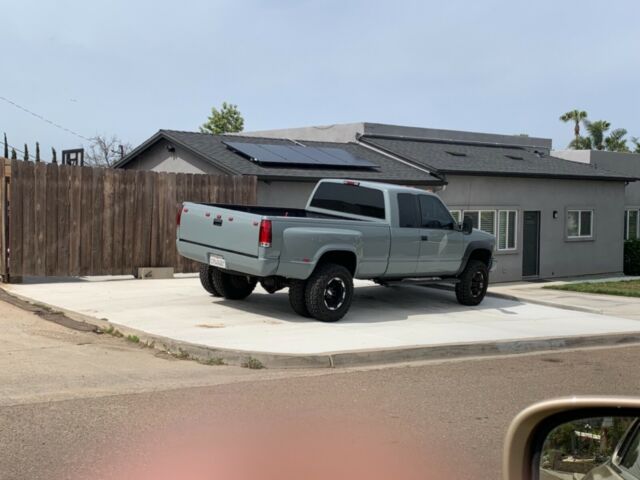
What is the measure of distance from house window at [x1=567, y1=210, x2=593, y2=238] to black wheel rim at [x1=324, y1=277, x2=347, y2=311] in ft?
51.4

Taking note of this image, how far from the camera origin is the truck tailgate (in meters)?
11.0

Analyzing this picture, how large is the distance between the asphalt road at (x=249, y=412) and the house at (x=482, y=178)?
937 centimetres

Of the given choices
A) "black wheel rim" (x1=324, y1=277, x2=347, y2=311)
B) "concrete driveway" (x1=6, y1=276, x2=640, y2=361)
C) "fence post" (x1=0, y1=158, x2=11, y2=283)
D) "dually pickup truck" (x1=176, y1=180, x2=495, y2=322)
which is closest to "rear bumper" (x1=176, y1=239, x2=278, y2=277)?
"dually pickup truck" (x1=176, y1=180, x2=495, y2=322)

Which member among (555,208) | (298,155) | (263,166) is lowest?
(555,208)

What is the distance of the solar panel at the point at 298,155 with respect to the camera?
18.8 m

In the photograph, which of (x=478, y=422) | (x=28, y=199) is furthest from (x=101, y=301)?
(x=478, y=422)

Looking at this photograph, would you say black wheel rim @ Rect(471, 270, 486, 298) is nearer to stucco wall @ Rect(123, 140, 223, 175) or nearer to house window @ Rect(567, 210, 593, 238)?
stucco wall @ Rect(123, 140, 223, 175)

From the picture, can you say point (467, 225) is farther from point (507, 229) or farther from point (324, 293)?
point (507, 229)

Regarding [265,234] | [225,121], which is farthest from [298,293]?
[225,121]

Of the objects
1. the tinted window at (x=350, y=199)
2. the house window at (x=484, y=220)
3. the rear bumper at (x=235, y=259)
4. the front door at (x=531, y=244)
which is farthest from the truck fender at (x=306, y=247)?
A: the front door at (x=531, y=244)

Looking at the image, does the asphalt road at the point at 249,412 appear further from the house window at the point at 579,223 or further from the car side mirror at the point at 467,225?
the house window at the point at 579,223

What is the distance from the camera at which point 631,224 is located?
29.5m

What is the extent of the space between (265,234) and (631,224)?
22784 millimetres

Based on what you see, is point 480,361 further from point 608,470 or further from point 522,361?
point 608,470
